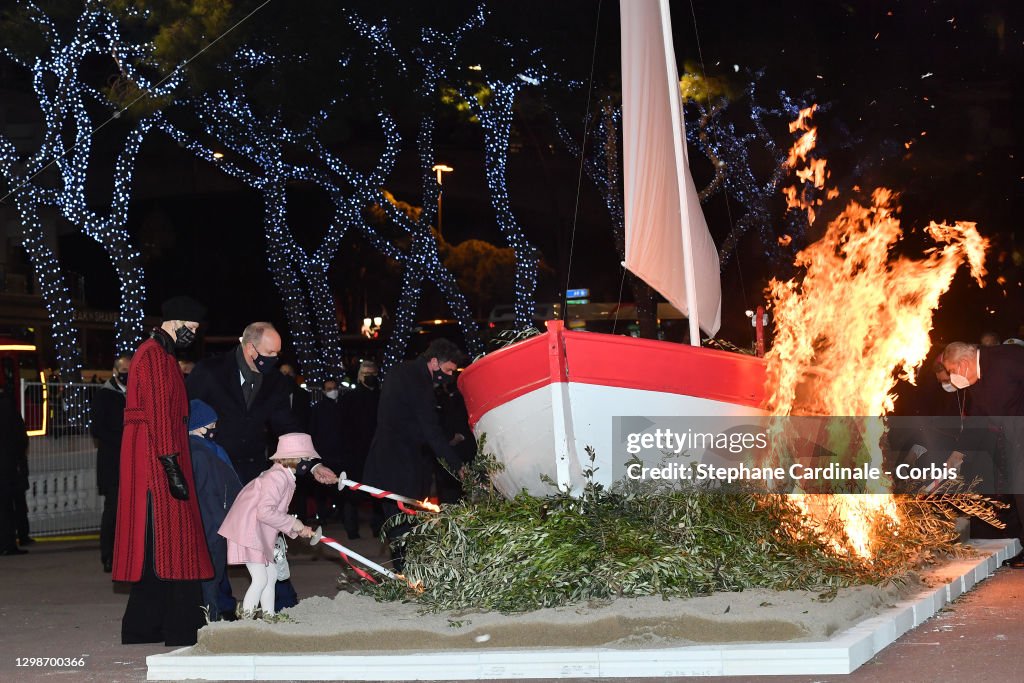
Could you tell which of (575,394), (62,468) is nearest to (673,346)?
(575,394)

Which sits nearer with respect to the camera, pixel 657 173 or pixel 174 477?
pixel 174 477

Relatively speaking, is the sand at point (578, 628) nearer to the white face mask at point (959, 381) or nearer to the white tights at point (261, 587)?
the white tights at point (261, 587)

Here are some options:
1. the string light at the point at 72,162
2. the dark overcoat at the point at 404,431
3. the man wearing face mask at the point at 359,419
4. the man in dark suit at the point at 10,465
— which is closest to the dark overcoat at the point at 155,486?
the dark overcoat at the point at 404,431

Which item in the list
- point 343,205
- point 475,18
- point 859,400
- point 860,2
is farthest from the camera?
point 343,205

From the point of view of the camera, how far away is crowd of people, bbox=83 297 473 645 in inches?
324

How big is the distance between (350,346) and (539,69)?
3154cm

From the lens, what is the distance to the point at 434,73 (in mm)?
24422

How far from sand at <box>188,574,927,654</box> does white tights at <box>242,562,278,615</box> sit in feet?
1.62

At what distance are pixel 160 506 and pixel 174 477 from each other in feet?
0.77

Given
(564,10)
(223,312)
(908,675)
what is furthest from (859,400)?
(223,312)

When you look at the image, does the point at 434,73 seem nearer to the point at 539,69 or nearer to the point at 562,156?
the point at 539,69

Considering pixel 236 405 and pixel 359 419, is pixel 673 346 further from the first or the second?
pixel 359 419

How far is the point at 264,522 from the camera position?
8289mm

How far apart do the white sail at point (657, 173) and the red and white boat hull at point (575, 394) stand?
0.65 m
